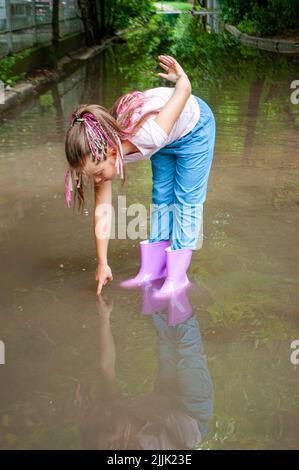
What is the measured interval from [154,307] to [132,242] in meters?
0.96

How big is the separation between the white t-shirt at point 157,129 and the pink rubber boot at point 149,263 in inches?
23.3

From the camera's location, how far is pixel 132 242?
4.31 m

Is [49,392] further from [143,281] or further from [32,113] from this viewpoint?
[32,113]

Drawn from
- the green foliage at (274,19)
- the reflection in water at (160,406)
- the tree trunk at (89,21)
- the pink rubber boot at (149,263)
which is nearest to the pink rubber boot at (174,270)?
the pink rubber boot at (149,263)

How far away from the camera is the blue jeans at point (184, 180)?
344cm

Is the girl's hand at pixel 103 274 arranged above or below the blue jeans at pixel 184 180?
below

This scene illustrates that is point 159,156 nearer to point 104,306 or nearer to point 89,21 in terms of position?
point 104,306

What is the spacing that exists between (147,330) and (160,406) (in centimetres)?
65

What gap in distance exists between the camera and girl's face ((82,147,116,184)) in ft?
9.88

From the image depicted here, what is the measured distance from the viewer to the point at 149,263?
3.72 metres

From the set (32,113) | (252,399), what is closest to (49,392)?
(252,399)

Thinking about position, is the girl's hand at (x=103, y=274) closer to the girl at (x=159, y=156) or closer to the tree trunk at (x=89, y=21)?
the girl at (x=159, y=156)
